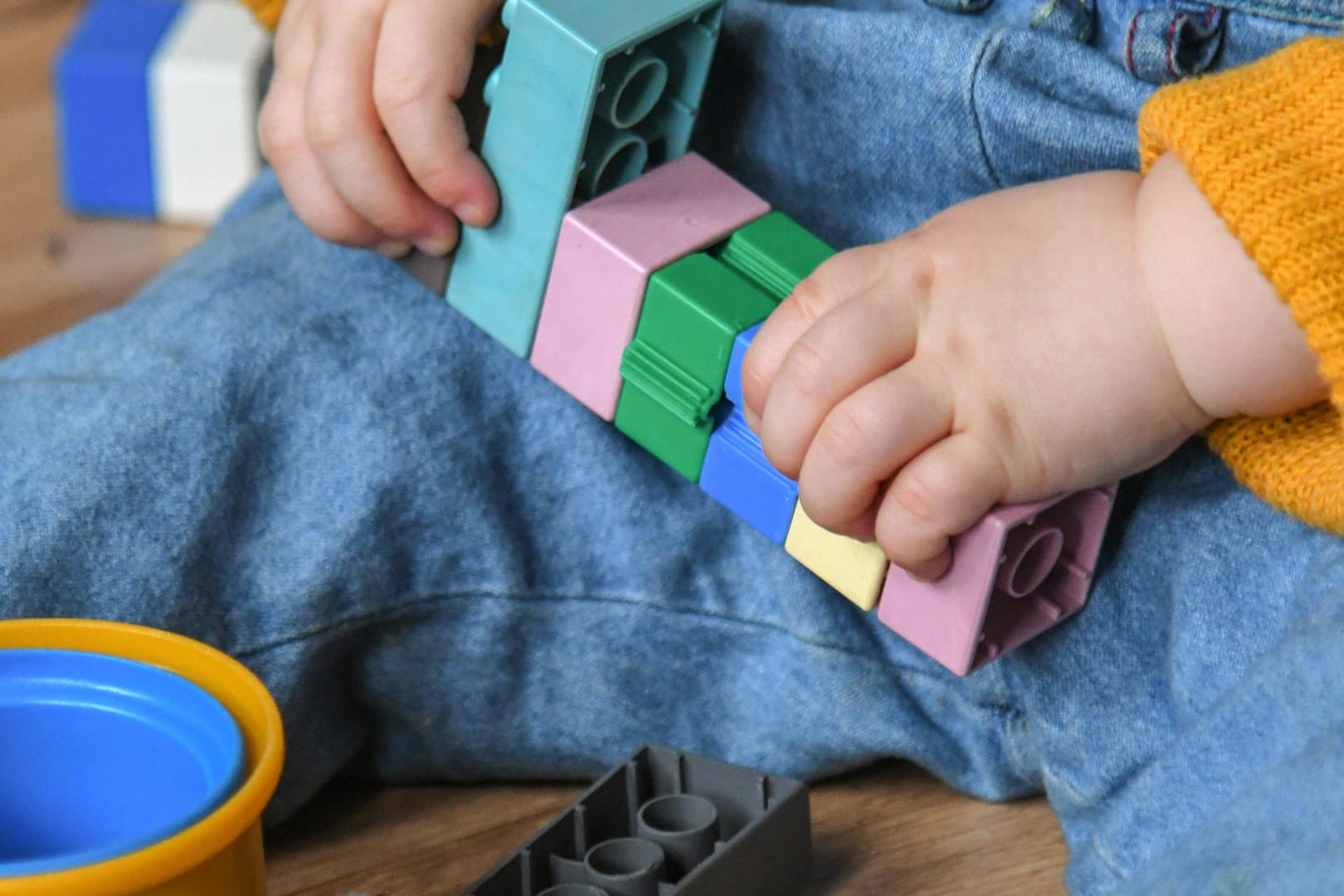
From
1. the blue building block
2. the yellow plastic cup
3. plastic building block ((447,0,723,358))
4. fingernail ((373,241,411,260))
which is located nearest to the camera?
the yellow plastic cup

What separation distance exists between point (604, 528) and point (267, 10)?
354 mm

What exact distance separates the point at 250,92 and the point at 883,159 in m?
0.74

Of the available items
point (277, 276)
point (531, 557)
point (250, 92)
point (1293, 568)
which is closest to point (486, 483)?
point (531, 557)

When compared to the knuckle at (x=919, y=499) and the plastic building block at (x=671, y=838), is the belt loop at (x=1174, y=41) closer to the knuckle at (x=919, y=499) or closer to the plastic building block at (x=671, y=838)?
the knuckle at (x=919, y=499)

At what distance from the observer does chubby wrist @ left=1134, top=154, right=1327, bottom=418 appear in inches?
23.2

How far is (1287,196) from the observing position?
57cm

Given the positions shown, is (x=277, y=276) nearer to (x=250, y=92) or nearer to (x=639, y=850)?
(x=639, y=850)

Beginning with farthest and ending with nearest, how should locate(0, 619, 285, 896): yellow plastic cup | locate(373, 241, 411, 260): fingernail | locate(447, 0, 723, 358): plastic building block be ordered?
locate(373, 241, 411, 260): fingernail < locate(447, 0, 723, 358): plastic building block < locate(0, 619, 285, 896): yellow plastic cup

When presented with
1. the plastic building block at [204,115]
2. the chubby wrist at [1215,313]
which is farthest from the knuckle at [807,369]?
the plastic building block at [204,115]

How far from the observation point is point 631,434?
0.75 m

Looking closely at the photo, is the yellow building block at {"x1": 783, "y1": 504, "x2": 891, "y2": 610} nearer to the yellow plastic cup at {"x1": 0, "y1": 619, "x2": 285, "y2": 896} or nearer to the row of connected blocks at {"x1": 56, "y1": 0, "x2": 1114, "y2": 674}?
the row of connected blocks at {"x1": 56, "y1": 0, "x2": 1114, "y2": 674}

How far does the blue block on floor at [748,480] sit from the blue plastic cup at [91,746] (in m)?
0.25

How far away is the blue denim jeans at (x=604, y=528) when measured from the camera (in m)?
0.71

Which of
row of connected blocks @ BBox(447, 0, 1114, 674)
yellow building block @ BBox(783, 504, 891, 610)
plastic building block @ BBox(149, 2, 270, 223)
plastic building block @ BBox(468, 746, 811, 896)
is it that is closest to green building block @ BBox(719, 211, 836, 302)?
row of connected blocks @ BBox(447, 0, 1114, 674)
